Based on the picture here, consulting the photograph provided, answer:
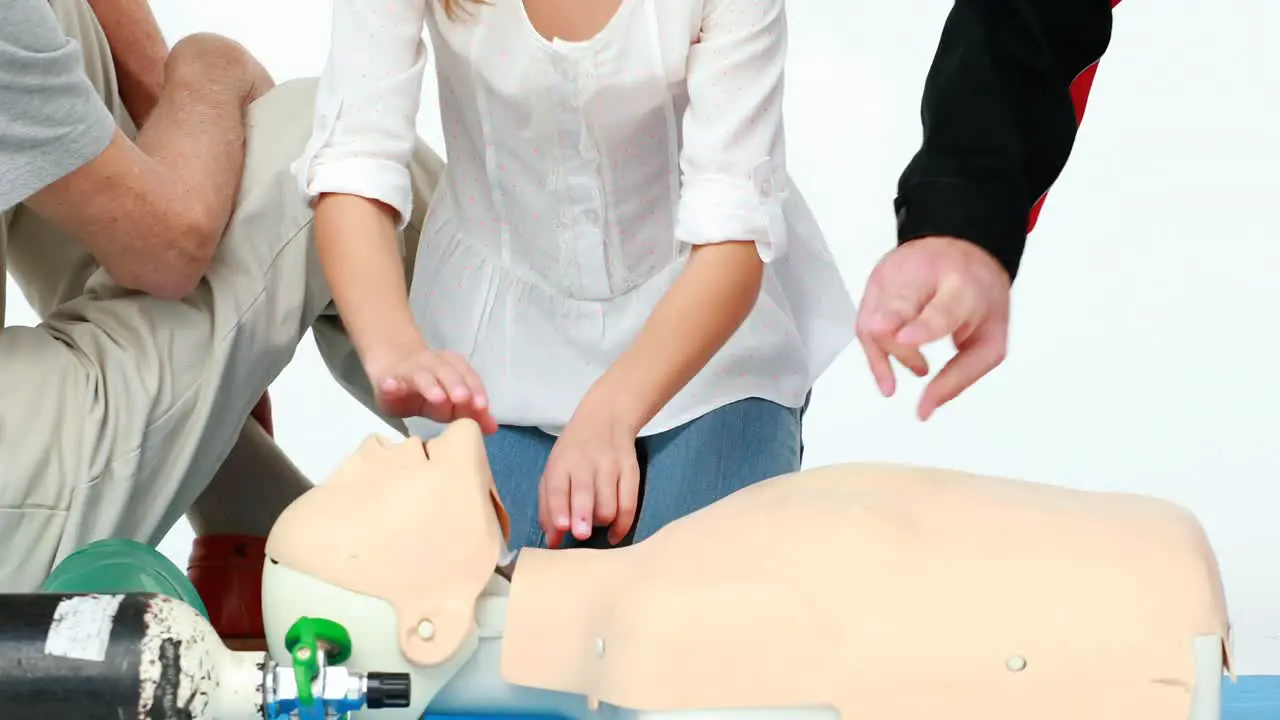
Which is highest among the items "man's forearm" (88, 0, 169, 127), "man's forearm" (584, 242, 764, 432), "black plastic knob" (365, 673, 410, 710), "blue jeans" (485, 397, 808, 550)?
"man's forearm" (88, 0, 169, 127)

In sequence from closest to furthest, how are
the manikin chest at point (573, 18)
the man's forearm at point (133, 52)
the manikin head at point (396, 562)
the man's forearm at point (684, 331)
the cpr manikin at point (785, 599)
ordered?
the cpr manikin at point (785, 599) → the manikin head at point (396, 562) → the man's forearm at point (684, 331) → the manikin chest at point (573, 18) → the man's forearm at point (133, 52)

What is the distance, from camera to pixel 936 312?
0.86m

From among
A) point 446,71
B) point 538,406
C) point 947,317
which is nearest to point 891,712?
point 947,317

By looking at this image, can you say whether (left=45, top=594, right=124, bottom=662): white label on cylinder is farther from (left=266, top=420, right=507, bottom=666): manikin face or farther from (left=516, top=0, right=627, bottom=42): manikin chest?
(left=516, top=0, right=627, bottom=42): manikin chest

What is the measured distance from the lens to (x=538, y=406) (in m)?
1.28

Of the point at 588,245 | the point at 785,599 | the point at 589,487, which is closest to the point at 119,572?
the point at 589,487

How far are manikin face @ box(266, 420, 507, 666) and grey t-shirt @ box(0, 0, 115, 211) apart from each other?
34 centimetres

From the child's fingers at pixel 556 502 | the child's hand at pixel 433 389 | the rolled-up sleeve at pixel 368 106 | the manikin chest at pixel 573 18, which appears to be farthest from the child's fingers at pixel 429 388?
the manikin chest at pixel 573 18

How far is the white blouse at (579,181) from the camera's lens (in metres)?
1.15

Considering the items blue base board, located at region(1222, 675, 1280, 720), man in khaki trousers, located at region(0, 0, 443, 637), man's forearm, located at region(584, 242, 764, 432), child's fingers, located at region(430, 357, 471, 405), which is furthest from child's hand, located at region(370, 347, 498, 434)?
blue base board, located at region(1222, 675, 1280, 720)

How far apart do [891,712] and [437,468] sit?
28 centimetres

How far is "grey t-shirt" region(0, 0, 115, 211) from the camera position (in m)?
0.96

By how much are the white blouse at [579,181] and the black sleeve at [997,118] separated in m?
0.17

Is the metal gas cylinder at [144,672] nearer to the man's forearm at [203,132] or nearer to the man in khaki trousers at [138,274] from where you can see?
the man in khaki trousers at [138,274]
